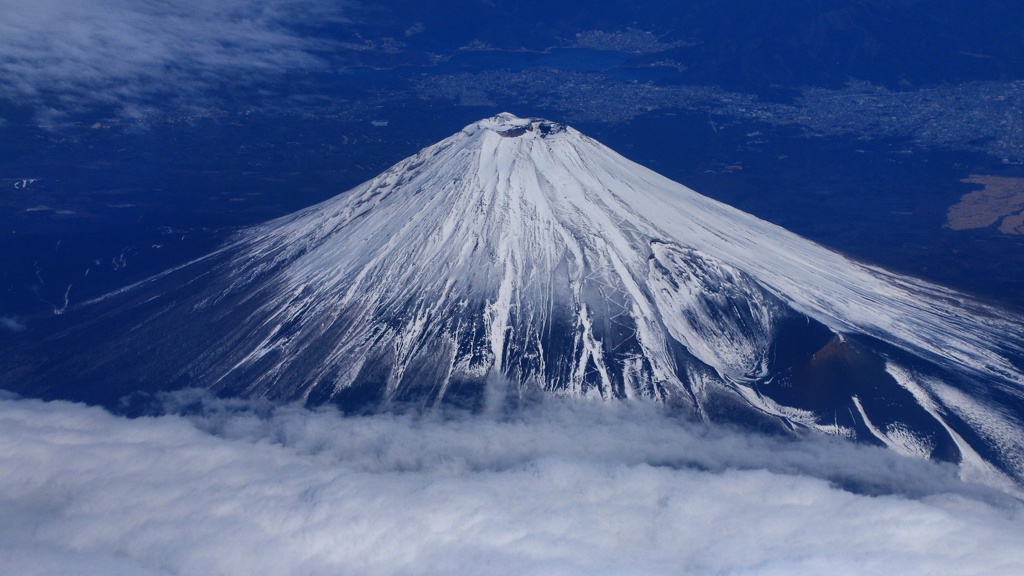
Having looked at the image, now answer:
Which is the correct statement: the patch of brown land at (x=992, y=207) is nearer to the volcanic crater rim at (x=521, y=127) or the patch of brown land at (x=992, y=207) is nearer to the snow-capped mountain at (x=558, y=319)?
the snow-capped mountain at (x=558, y=319)

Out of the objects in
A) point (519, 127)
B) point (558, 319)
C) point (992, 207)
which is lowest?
point (558, 319)

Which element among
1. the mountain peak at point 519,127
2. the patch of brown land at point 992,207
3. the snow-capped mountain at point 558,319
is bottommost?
the snow-capped mountain at point 558,319

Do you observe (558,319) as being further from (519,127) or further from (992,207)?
(992,207)

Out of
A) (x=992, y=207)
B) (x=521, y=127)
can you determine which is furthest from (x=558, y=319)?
(x=992, y=207)

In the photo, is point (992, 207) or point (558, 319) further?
point (992, 207)

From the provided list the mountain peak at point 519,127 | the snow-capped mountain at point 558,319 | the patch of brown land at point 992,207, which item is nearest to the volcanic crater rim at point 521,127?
the mountain peak at point 519,127

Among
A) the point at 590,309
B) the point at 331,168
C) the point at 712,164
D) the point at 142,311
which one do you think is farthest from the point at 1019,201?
the point at 142,311
